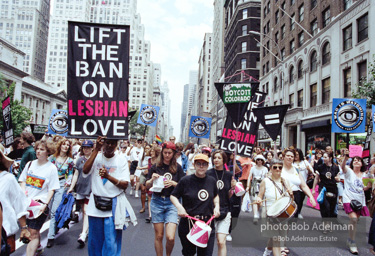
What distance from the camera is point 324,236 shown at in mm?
6527

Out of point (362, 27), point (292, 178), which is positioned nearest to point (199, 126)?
point (292, 178)

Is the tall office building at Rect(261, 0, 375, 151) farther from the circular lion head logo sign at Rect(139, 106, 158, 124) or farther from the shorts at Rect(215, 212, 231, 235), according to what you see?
the shorts at Rect(215, 212, 231, 235)

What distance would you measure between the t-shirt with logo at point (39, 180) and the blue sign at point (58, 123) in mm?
10124

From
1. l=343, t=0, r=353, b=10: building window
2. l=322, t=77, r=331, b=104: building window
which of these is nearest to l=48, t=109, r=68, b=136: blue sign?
l=322, t=77, r=331, b=104: building window

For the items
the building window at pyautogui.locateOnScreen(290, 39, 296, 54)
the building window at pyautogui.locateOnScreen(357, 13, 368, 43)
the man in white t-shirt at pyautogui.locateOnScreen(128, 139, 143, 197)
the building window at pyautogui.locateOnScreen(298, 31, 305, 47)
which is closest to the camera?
the man in white t-shirt at pyautogui.locateOnScreen(128, 139, 143, 197)

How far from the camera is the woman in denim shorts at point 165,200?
4363 millimetres

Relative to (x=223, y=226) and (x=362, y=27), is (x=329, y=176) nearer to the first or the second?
(x=223, y=226)

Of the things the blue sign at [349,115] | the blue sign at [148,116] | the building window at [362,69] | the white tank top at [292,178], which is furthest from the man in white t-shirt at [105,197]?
the building window at [362,69]

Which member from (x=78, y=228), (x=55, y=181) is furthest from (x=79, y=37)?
(x=78, y=228)

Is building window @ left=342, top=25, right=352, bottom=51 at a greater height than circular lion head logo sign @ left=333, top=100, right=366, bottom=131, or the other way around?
building window @ left=342, top=25, right=352, bottom=51

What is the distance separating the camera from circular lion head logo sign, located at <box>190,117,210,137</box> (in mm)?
14414

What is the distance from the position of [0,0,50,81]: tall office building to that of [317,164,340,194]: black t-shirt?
12985 centimetres

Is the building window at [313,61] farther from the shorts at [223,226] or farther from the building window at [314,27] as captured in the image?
the shorts at [223,226]

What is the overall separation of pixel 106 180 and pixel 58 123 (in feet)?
38.0
